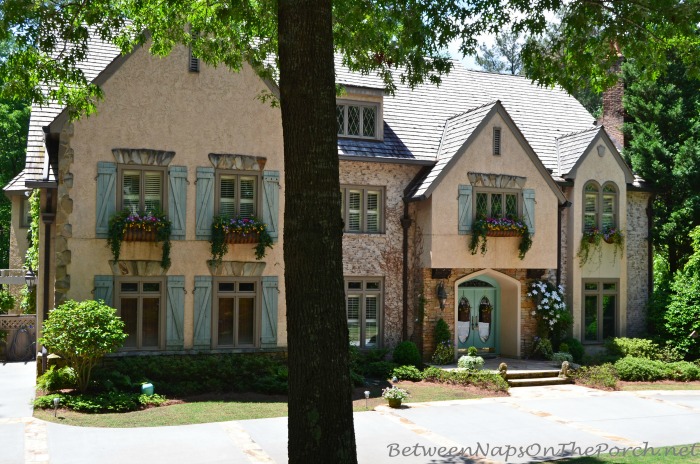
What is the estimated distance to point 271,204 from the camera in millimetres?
18438

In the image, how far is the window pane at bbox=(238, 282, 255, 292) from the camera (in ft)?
60.5

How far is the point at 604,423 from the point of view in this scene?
1406 centimetres

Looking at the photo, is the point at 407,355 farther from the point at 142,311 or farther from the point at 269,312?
the point at 142,311

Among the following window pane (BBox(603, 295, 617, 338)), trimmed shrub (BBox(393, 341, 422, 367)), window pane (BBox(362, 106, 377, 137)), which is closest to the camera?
trimmed shrub (BBox(393, 341, 422, 367))

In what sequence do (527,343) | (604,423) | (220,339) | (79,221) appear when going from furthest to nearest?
(527,343) < (220,339) < (79,221) < (604,423)

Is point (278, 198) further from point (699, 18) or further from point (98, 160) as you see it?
point (699, 18)

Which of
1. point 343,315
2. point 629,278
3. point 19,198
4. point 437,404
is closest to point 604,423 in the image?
point 437,404

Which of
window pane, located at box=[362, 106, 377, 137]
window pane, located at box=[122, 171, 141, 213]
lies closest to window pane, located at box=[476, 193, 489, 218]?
window pane, located at box=[362, 106, 377, 137]

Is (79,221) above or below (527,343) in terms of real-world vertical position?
above

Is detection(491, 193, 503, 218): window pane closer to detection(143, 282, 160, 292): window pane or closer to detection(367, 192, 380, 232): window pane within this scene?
detection(367, 192, 380, 232): window pane

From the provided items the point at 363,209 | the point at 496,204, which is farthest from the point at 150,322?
the point at 496,204

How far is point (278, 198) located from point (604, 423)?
929 cm

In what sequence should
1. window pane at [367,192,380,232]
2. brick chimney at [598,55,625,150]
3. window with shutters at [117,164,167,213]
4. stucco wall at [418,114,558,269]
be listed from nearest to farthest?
window with shutters at [117,164,167,213] → stucco wall at [418,114,558,269] → window pane at [367,192,380,232] → brick chimney at [598,55,625,150]

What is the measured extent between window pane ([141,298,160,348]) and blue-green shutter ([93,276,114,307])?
2.76 ft
